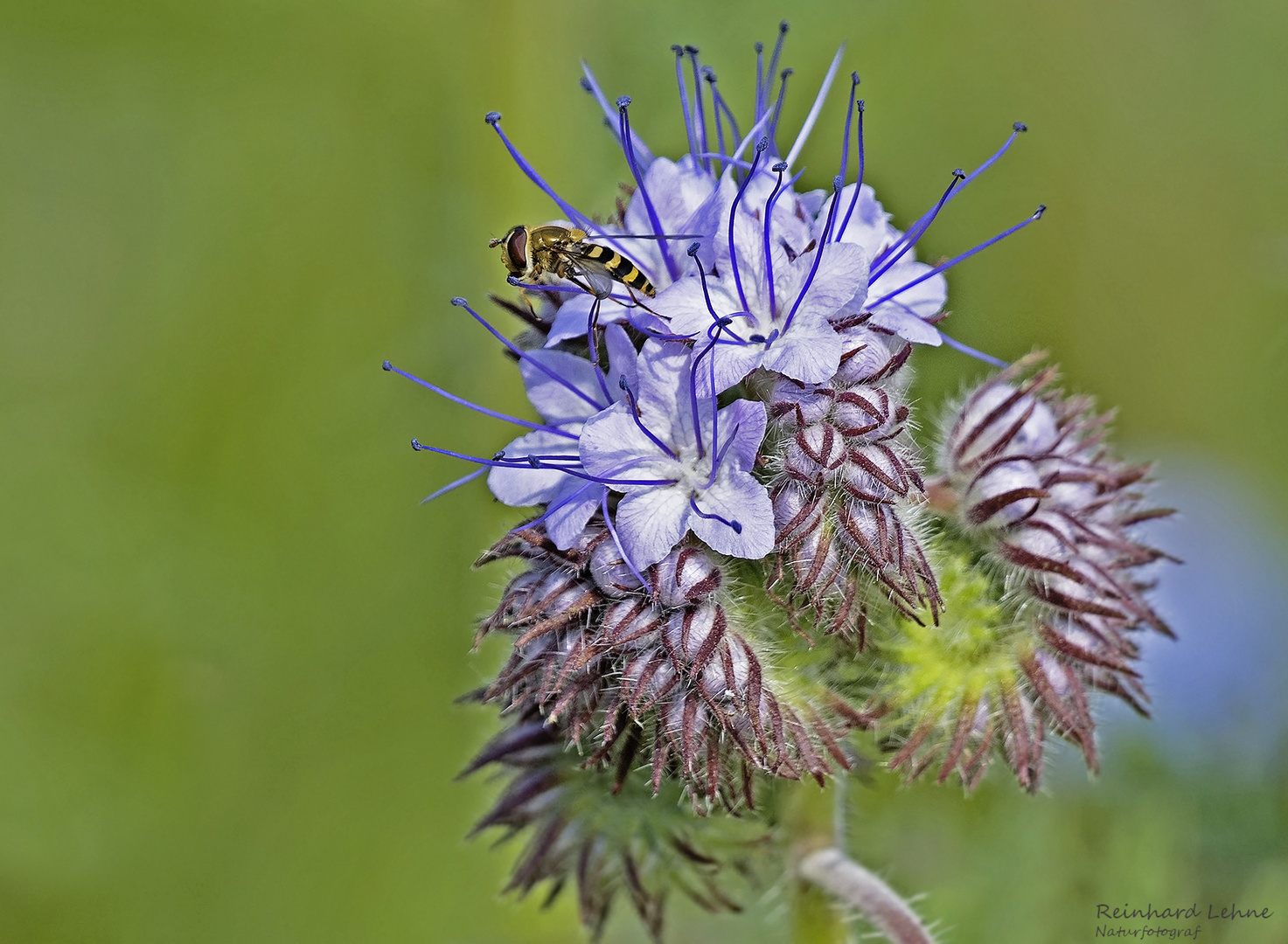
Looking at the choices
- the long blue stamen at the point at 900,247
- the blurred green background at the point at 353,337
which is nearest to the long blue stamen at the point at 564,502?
the long blue stamen at the point at 900,247

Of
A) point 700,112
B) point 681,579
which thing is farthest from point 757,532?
point 700,112

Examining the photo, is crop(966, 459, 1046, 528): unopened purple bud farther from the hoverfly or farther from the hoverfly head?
the hoverfly head

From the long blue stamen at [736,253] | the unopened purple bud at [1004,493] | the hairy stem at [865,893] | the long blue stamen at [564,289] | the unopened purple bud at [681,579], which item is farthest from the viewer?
the hairy stem at [865,893]

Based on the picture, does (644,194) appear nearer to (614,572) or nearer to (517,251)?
(517,251)

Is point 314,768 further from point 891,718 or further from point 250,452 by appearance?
point 891,718

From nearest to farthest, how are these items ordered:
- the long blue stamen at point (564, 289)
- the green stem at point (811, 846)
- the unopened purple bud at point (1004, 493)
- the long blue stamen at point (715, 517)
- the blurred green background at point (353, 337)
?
1. the long blue stamen at point (715, 517)
2. the long blue stamen at point (564, 289)
3. the unopened purple bud at point (1004, 493)
4. the green stem at point (811, 846)
5. the blurred green background at point (353, 337)

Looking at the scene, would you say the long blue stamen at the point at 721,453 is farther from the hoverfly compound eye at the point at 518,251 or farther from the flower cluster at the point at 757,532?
the hoverfly compound eye at the point at 518,251

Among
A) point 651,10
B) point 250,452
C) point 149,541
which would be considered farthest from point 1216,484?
point 149,541
